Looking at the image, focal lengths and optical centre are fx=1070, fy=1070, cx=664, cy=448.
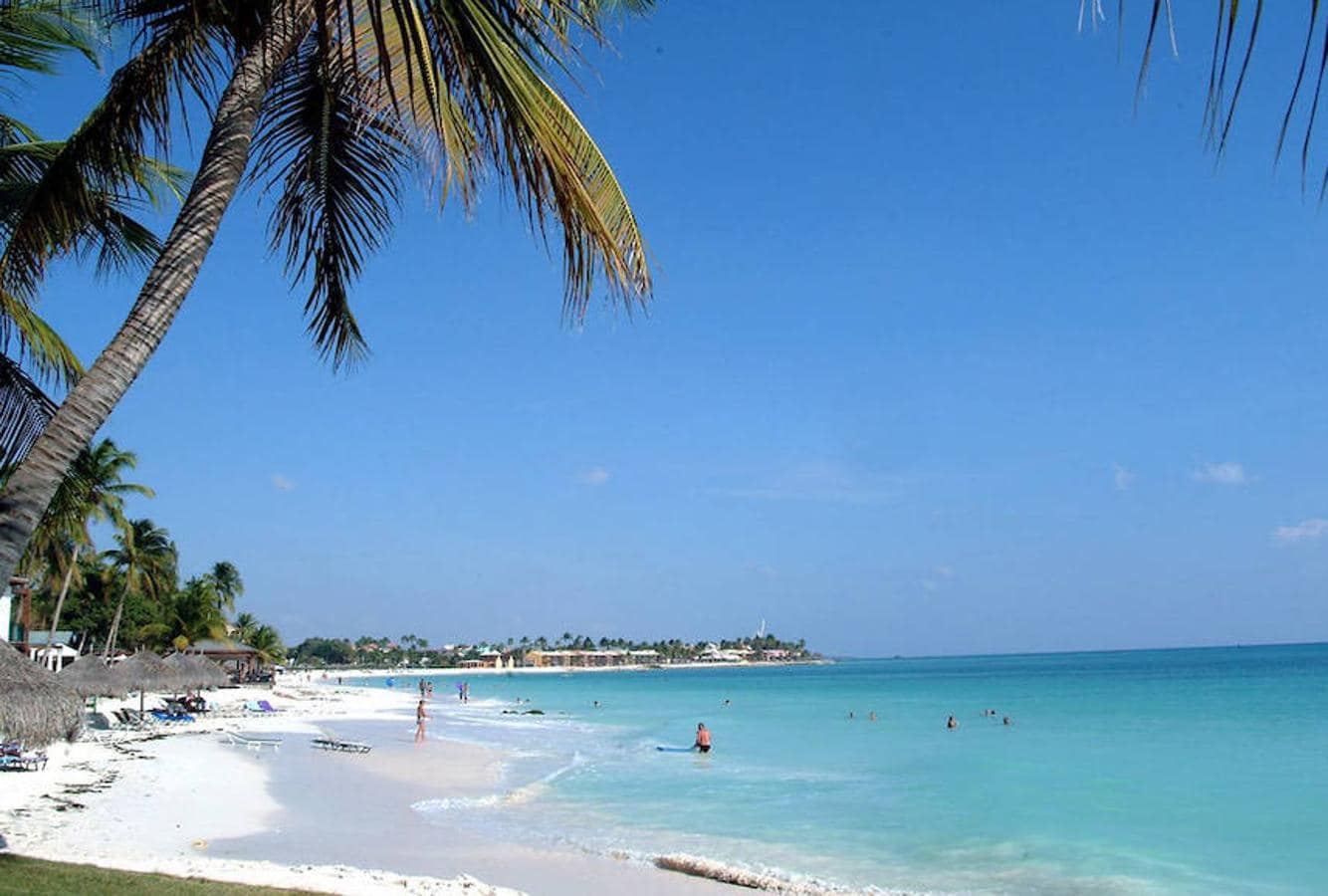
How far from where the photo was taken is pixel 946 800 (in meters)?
19.5

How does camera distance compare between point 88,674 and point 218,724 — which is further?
point 218,724

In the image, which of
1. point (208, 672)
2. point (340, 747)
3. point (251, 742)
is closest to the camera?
point (251, 742)

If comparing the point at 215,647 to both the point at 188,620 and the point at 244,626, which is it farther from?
the point at 244,626

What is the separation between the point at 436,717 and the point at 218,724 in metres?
14.3

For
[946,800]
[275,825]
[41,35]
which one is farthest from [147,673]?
[41,35]

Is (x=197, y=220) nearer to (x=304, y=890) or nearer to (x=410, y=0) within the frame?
(x=410, y=0)

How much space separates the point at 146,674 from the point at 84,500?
2165cm


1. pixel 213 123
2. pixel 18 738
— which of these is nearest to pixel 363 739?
pixel 18 738

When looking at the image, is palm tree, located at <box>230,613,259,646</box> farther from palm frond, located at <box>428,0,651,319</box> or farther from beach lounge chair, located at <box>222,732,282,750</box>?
palm frond, located at <box>428,0,651,319</box>

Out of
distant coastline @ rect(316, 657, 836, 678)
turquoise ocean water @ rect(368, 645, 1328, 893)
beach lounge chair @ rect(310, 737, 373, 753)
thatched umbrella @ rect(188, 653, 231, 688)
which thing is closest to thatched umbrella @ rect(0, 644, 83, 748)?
turquoise ocean water @ rect(368, 645, 1328, 893)

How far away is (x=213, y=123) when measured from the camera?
150 inches

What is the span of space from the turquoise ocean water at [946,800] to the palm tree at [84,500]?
7.12 metres

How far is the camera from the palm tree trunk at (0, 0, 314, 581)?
10.9 feet

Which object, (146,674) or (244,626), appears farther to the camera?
(244,626)
